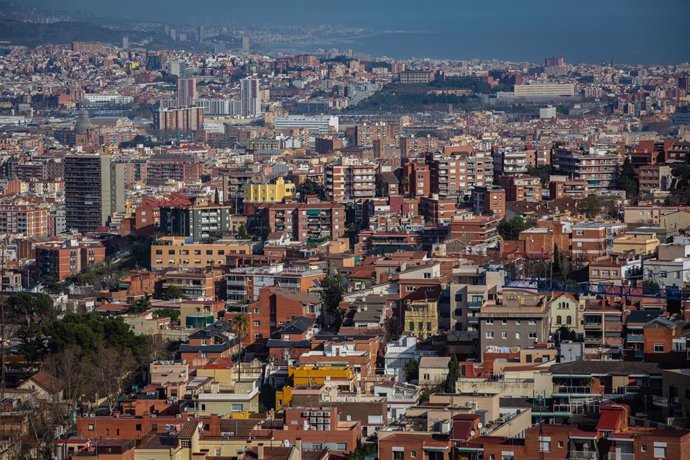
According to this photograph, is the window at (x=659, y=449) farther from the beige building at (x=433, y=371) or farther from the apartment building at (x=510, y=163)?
the apartment building at (x=510, y=163)

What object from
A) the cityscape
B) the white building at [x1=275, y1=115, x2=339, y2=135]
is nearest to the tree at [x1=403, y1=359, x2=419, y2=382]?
the cityscape

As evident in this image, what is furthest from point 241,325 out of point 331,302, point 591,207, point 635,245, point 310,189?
point 310,189

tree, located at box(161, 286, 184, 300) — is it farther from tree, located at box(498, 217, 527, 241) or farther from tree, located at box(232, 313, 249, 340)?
tree, located at box(498, 217, 527, 241)

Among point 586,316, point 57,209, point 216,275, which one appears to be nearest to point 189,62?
point 57,209

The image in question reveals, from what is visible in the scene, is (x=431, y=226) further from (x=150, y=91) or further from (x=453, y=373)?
(x=150, y=91)

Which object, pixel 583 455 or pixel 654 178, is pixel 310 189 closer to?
pixel 654 178
